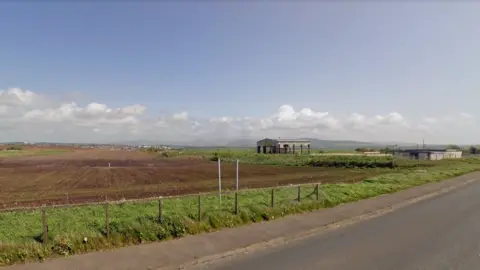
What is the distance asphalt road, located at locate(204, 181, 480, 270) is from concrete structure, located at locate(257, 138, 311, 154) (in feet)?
212

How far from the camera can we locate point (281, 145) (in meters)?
77.8

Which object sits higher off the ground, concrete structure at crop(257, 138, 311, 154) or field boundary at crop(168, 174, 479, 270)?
concrete structure at crop(257, 138, 311, 154)

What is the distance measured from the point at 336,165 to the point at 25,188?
37.2 m

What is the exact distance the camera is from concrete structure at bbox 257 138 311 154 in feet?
252

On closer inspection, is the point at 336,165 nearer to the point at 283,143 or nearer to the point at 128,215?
the point at 283,143

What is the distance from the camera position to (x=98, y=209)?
40.3 ft

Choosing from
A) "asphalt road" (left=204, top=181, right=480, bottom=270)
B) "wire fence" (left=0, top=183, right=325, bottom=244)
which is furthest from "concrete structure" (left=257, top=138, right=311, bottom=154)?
"asphalt road" (left=204, top=181, right=480, bottom=270)

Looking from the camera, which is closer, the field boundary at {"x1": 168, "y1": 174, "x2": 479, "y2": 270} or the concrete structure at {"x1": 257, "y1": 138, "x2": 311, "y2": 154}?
the field boundary at {"x1": 168, "y1": 174, "x2": 479, "y2": 270}

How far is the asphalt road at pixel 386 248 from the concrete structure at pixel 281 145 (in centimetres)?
6473

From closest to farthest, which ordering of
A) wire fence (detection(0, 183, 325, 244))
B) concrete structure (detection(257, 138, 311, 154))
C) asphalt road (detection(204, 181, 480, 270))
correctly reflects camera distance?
asphalt road (detection(204, 181, 480, 270))
wire fence (detection(0, 183, 325, 244))
concrete structure (detection(257, 138, 311, 154))

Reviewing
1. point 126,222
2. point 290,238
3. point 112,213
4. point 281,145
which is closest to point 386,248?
point 290,238

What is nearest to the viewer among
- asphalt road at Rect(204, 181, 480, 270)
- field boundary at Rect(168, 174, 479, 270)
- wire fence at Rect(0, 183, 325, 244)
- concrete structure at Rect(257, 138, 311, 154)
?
asphalt road at Rect(204, 181, 480, 270)

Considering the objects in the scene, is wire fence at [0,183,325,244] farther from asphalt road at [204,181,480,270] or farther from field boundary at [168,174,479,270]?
asphalt road at [204,181,480,270]

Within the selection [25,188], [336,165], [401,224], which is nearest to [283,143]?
[336,165]
